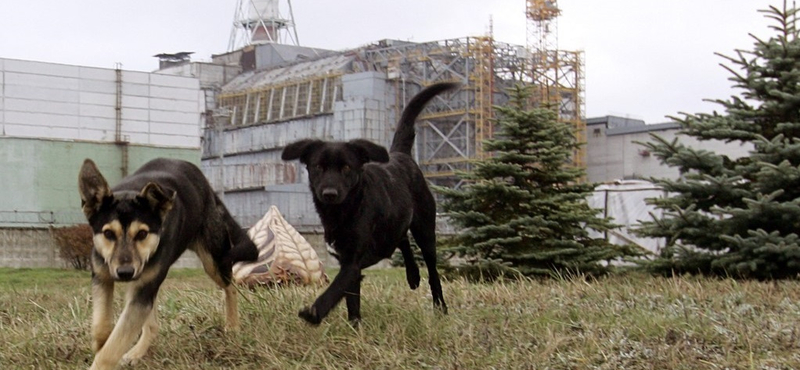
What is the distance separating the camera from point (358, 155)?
26.4 ft

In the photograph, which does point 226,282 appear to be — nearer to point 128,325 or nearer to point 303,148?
point 303,148

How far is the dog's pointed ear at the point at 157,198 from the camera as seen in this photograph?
655cm

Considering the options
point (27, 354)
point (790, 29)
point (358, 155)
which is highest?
point (790, 29)

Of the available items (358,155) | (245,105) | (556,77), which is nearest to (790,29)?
(358,155)

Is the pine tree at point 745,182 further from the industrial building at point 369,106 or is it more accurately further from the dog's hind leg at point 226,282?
the industrial building at point 369,106

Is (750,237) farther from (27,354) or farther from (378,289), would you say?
(27,354)

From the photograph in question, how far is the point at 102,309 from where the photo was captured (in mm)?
6883

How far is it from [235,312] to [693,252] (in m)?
8.49

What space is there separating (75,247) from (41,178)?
1155 cm

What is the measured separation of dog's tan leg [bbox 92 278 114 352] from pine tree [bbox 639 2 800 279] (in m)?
8.92

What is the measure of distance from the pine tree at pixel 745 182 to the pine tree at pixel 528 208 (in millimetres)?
1936

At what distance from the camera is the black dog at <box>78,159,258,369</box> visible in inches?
253

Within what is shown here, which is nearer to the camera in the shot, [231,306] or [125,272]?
[125,272]

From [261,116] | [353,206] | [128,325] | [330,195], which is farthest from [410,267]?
[261,116]
